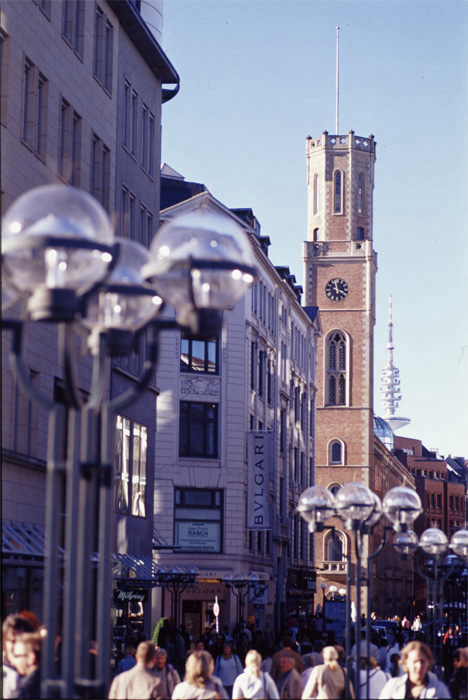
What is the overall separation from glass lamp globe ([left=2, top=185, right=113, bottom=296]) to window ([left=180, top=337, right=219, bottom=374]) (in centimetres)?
4821

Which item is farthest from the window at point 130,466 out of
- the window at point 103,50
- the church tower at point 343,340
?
the church tower at point 343,340

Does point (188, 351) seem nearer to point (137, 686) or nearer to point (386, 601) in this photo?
point (137, 686)

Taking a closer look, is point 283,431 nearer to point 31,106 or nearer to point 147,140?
point 147,140

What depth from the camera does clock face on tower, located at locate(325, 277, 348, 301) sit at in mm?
105750

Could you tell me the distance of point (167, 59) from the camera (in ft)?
133

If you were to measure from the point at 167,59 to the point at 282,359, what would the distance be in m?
31.5

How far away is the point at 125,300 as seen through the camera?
8281 millimetres

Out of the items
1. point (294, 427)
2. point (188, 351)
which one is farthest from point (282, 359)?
point (188, 351)

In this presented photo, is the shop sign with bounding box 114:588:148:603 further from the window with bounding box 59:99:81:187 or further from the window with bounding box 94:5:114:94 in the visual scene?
the window with bounding box 94:5:114:94

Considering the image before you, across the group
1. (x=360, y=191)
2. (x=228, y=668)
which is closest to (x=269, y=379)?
(x=228, y=668)

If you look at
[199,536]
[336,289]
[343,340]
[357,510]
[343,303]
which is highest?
[336,289]

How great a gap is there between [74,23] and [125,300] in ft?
80.2

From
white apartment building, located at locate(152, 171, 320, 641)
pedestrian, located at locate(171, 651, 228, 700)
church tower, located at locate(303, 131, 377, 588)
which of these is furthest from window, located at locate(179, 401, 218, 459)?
church tower, located at locate(303, 131, 377, 588)

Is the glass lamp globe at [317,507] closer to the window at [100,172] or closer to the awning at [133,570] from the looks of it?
the awning at [133,570]
